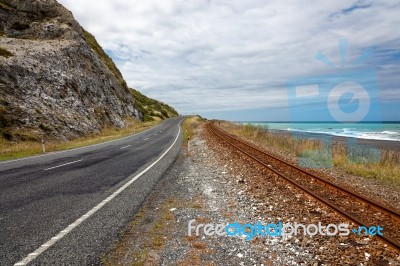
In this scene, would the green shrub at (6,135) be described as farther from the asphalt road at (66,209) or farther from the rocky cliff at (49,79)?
the asphalt road at (66,209)

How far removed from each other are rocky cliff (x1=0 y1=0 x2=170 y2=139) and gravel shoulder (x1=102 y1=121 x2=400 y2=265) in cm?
2084

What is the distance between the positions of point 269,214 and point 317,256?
76.2 inches

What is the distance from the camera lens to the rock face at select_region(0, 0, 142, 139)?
26.2 meters

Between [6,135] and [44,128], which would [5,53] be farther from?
[6,135]

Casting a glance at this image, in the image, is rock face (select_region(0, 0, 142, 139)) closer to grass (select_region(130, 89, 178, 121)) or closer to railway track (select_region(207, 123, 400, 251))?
grass (select_region(130, 89, 178, 121))

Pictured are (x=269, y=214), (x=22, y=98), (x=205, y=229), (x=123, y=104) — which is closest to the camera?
(x=205, y=229)

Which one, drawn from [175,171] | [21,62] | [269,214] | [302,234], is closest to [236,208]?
[269,214]

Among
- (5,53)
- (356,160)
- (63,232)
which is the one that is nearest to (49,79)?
(5,53)

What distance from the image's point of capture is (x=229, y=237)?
17.1 ft

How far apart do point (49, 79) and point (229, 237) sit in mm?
33747

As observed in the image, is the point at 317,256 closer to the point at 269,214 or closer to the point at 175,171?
the point at 269,214

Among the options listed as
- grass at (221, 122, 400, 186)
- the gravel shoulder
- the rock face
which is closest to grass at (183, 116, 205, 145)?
grass at (221, 122, 400, 186)

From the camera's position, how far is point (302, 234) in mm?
5223

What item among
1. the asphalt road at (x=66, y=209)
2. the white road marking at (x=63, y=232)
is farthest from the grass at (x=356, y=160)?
the white road marking at (x=63, y=232)
